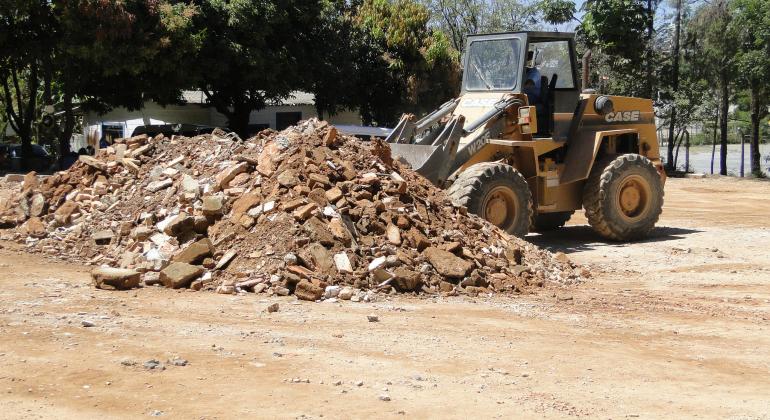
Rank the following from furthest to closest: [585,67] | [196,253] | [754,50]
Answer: [754,50], [585,67], [196,253]

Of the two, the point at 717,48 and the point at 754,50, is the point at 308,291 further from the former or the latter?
the point at 717,48

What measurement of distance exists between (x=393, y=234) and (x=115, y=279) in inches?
116

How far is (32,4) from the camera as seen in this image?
78.4 ft

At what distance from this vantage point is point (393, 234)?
10.3m

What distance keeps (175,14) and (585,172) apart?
13.9 meters

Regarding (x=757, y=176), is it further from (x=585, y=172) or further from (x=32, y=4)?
(x=32, y=4)

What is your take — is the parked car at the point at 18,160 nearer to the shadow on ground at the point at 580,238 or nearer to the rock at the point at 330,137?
the shadow on ground at the point at 580,238

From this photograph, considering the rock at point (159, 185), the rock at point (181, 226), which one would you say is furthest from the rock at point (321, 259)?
the rock at point (159, 185)

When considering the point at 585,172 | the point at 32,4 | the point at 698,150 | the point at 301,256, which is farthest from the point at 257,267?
the point at 698,150

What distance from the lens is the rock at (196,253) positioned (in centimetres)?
1002

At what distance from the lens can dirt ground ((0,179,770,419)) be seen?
617cm

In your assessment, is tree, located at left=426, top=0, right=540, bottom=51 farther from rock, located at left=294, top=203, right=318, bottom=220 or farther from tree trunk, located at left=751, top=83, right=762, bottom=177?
rock, located at left=294, top=203, right=318, bottom=220

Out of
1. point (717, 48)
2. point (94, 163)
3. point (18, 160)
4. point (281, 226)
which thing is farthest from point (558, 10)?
point (281, 226)

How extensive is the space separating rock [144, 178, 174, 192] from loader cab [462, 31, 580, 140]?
16.7 ft
